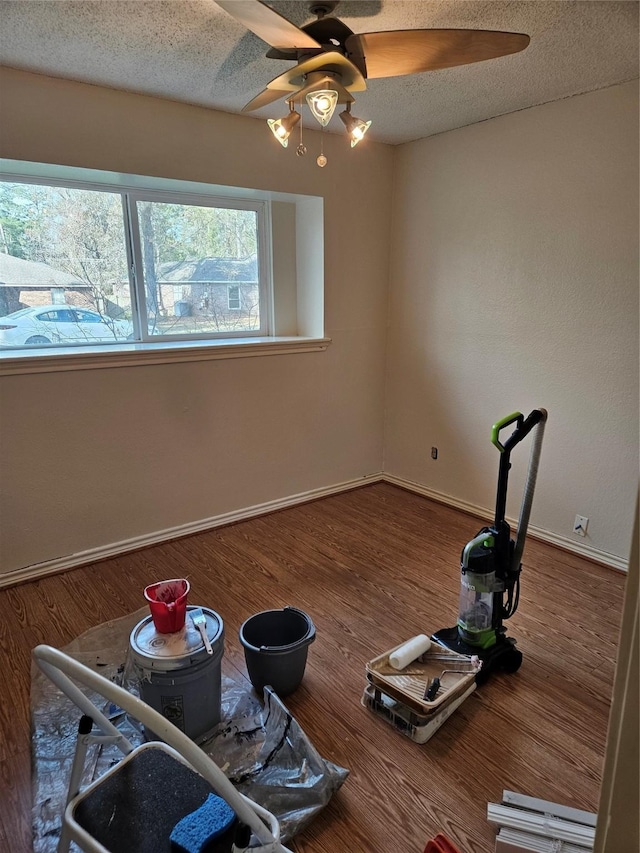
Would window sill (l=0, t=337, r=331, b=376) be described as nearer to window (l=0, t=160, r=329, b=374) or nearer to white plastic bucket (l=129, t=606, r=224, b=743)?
window (l=0, t=160, r=329, b=374)

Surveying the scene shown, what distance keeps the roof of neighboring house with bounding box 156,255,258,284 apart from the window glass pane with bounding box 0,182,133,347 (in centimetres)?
27

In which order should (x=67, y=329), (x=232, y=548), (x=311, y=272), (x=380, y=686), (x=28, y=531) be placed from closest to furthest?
(x=380, y=686), (x=28, y=531), (x=67, y=329), (x=232, y=548), (x=311, y=272)

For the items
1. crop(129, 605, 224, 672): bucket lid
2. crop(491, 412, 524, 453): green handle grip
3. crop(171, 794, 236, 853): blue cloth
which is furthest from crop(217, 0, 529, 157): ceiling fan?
crop(171, 794, 236, 853): blue cloth

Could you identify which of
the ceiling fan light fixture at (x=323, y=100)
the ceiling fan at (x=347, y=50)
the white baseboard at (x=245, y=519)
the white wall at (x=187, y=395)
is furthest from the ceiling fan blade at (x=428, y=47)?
the white baseboard at (x=245, y=519)

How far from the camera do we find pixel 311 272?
3.52 m

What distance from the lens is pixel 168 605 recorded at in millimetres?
1582

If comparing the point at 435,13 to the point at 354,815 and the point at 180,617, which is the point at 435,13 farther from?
the point at 354,815

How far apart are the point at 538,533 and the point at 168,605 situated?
2.39 meters

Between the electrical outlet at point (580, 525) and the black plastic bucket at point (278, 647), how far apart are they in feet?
6.00

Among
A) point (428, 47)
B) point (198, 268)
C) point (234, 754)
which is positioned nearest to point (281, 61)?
point (428, 47)

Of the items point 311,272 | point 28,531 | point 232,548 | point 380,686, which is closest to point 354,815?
point 380,686

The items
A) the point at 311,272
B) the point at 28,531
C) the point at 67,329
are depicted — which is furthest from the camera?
the point at 311,272

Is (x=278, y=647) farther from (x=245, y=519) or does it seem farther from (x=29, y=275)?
(x=29, y=275)

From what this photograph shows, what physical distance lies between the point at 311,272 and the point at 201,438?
138 cm
